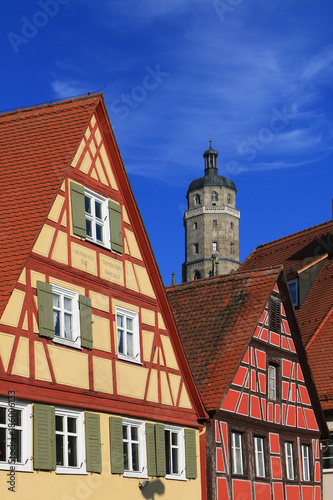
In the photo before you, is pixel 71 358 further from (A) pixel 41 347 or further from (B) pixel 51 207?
(B) pixel 51 207

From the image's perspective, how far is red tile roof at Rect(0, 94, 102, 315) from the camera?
55.2 feet

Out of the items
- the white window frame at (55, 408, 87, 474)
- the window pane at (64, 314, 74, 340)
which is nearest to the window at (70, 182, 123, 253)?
the window pane at (64, 314, 74, 340)

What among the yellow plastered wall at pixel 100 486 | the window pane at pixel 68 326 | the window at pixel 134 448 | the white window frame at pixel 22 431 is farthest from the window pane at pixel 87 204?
the white window frame at pixel 22 431

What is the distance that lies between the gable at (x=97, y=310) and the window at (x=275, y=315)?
14.8 ft

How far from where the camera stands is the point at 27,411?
15977 mm

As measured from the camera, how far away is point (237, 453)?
22.8m

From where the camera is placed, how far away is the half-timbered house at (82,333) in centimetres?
1606

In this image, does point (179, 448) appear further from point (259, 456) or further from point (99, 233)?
point (99, 233)

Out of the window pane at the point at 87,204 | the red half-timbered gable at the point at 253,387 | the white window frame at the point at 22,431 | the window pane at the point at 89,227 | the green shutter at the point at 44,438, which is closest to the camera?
the white window frame at the point at 22,431

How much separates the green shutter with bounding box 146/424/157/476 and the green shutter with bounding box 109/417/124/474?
3.77 ft

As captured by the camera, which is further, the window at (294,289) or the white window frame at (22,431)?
the window at (294,289)

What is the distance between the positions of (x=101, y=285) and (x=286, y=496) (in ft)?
29.1

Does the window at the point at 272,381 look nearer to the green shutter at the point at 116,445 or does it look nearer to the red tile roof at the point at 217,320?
the red tile roof at the point at 217,320

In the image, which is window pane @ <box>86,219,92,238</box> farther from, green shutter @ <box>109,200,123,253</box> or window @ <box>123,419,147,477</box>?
window @ <box>123,419,147,477</box>
